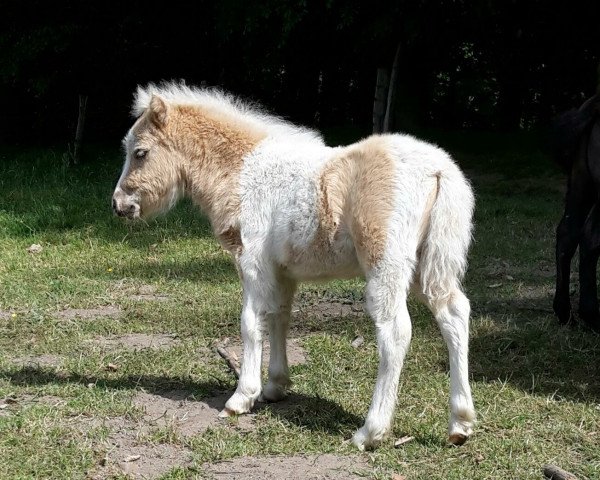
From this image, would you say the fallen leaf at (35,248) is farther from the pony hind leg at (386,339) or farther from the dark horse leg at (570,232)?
the pony hind leg at (386,339)

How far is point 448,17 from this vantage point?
14180 mm

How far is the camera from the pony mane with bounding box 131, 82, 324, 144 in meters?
5.55

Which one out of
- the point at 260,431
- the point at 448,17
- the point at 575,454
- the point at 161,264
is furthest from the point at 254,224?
the point at 448,17

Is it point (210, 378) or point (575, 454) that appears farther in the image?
point (210, 378)

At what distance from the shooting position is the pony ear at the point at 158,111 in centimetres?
550

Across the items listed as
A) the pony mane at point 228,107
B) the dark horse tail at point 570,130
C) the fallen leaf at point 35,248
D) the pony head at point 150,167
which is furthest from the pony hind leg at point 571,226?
the fallen leaf at point 35,248

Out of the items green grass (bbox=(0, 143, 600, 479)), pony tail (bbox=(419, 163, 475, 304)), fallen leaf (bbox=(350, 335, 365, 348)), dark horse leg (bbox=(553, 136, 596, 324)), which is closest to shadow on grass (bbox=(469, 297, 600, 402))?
green grass (bbox=(0, 143, 600, 479))

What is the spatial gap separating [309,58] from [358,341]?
10.4 m

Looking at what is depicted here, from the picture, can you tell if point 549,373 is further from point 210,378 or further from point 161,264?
point 161,264

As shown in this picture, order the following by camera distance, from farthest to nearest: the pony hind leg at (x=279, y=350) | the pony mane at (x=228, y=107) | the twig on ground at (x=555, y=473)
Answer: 1. the pony mane at (x=228, y=107)
2. the pony hind leg at (x=279, y=350)
3. the twig on ground at (x=555, y=473)

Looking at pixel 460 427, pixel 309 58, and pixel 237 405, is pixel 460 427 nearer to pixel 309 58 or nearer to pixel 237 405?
pixel 237 405

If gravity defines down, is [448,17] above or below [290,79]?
above

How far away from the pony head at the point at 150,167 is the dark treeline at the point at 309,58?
7476 millimetres

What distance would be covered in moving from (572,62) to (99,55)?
305 inches
